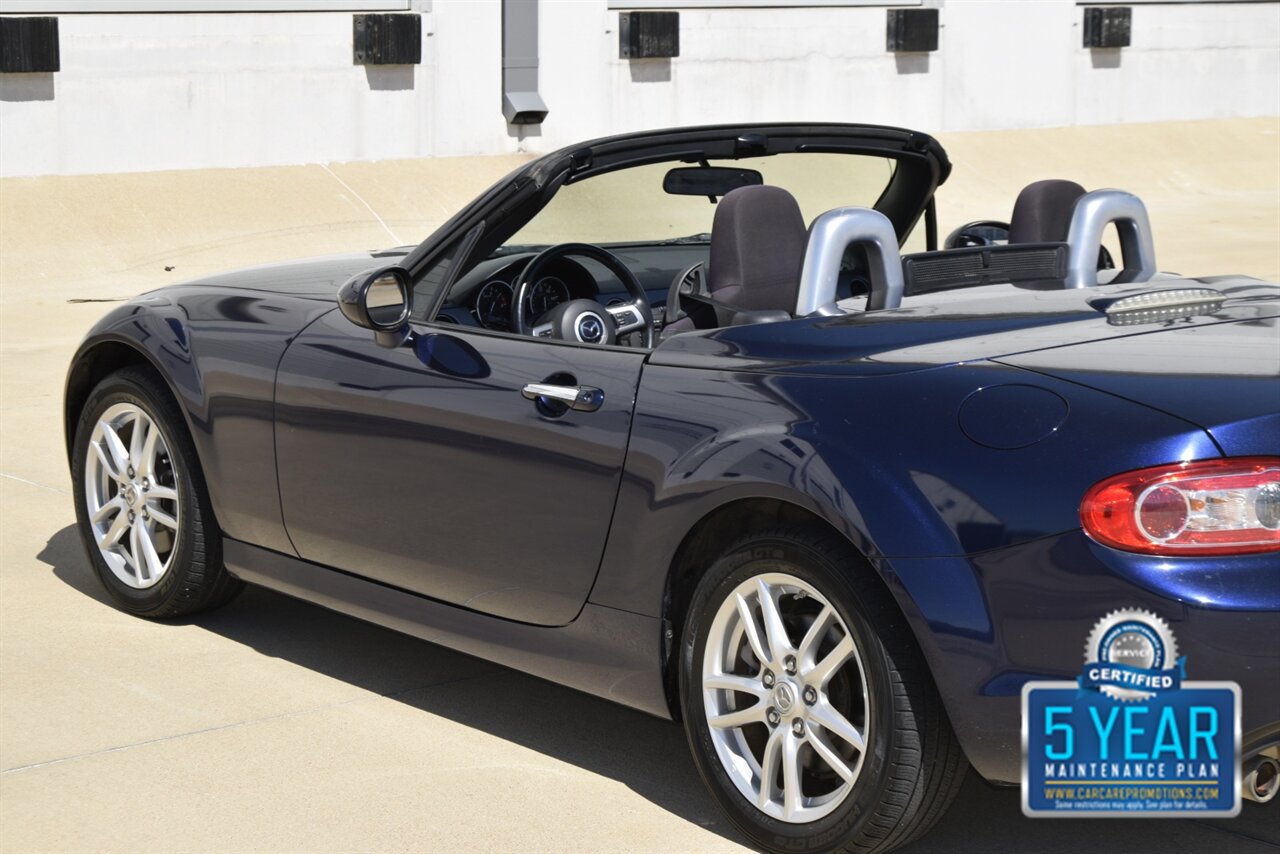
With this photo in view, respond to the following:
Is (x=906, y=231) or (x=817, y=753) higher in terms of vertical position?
(x=906, y=231)

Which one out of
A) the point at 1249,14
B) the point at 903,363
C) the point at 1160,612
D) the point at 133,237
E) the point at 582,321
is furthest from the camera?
the point at 1249,14

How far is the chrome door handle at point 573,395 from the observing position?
392 cm

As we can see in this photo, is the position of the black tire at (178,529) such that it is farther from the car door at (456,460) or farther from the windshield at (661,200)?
the windshield at (661,200)

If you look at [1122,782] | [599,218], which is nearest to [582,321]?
[599,218]

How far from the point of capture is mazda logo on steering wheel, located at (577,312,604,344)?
4359mm

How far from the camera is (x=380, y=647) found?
5.23 metres

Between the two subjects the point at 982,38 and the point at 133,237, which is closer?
the point at 133,237

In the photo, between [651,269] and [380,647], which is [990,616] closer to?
[651,269]

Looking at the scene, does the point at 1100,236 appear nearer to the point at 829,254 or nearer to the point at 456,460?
the point at 829,254

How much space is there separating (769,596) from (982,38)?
744 inches

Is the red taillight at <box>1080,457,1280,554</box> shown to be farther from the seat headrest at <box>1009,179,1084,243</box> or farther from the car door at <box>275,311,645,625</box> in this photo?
the seat headrest at <box>1009,179,1084,243</box>

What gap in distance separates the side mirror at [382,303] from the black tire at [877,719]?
1.24 meters

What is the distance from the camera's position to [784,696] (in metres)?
3.60

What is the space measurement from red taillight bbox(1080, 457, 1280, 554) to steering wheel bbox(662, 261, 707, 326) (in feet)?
5.38
